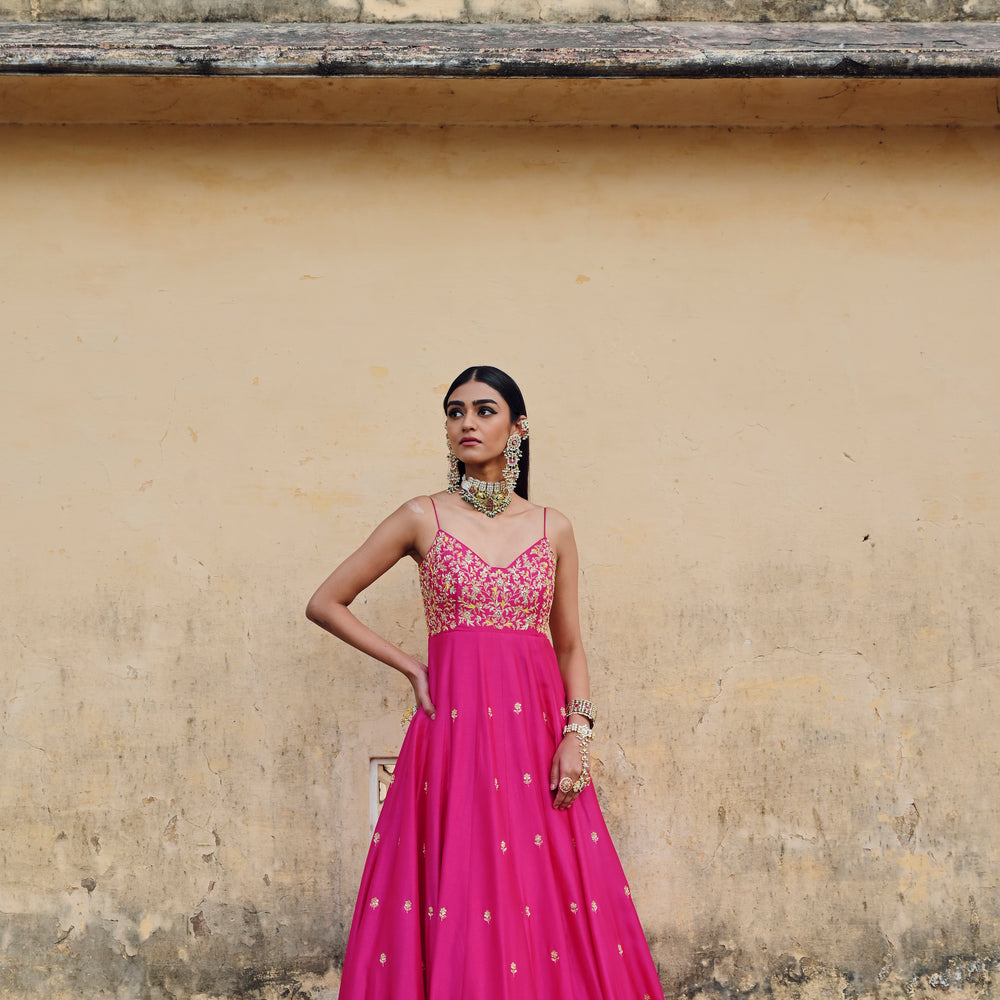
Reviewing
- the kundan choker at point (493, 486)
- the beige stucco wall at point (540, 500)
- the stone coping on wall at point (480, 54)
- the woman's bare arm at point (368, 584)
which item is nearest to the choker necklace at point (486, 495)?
the kundan choker at point (493, 486)

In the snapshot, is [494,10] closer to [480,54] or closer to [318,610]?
[480,54]

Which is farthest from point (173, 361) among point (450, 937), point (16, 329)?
point (450, 937)

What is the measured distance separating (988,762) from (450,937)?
84.7 inches

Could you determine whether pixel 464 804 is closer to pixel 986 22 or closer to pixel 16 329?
pixel 16 329

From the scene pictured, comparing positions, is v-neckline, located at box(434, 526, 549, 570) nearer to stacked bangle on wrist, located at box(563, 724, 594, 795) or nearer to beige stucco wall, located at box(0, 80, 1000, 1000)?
stacked bangle on wrist, located at box(563, 724, 594, 795)

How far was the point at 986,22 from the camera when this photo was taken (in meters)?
4.58

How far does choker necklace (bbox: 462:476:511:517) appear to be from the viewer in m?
3.50

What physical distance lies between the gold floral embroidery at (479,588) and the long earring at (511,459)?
215 millimetres

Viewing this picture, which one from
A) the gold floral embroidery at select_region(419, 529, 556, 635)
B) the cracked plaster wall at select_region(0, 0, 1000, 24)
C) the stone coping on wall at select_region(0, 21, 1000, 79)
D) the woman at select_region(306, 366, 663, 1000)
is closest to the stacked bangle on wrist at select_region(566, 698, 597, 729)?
the woman at select_region(306, 366, 663, 1000)

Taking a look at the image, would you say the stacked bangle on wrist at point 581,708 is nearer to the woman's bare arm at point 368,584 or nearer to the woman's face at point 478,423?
the woman's bare arm at point 368,584

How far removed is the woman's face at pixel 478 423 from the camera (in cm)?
346

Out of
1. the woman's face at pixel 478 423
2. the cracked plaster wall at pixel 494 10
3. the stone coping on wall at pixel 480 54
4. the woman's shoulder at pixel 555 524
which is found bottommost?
the woman's shoulder at pixel 555 524


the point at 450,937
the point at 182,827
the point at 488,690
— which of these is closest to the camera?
the point at 450,937

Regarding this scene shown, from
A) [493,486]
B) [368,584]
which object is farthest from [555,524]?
[368,584]
